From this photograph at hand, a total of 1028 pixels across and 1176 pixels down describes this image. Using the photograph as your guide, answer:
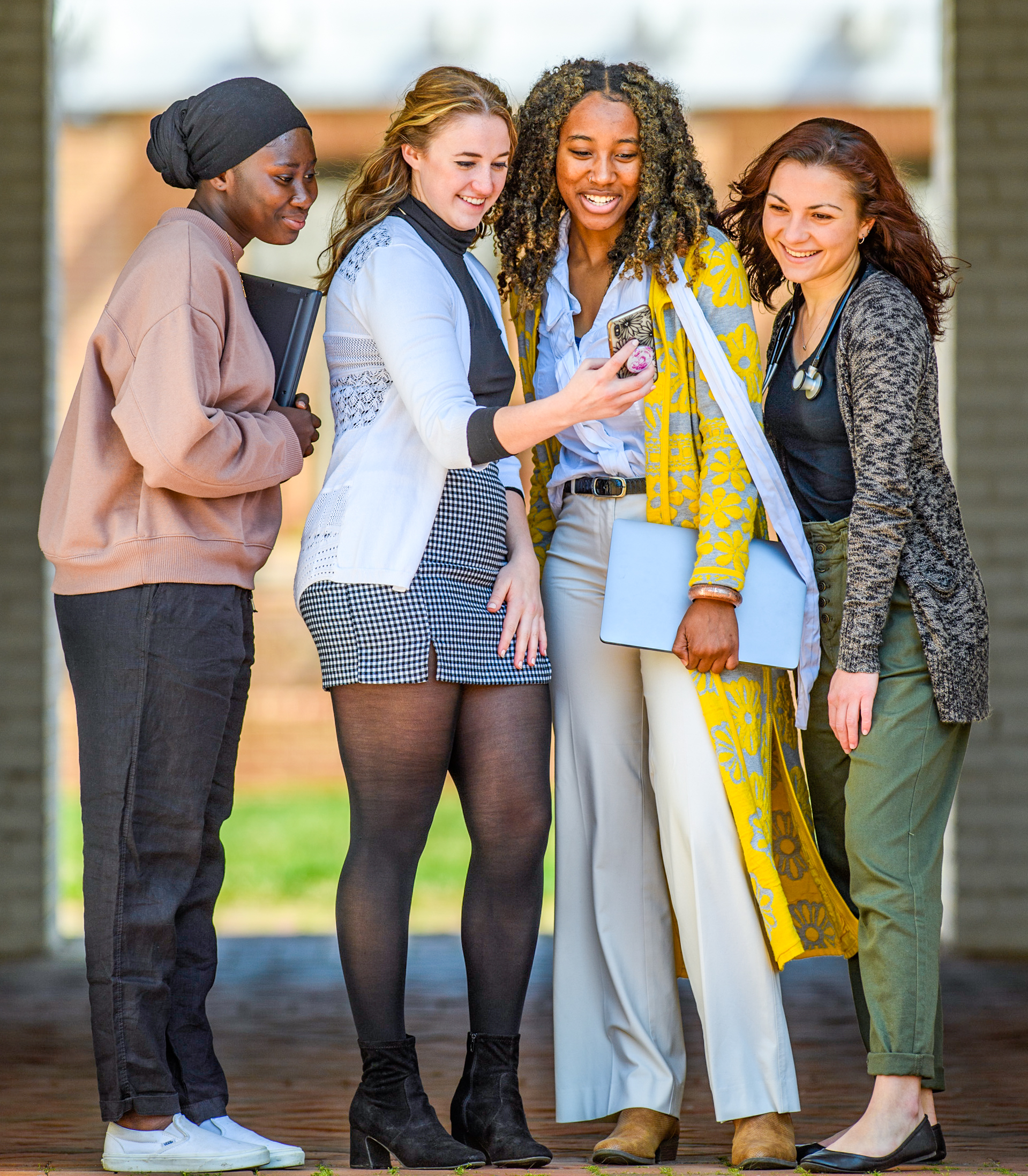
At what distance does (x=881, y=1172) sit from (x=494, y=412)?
1559 mm

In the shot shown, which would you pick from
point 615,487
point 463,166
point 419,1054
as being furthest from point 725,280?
point 419,1054

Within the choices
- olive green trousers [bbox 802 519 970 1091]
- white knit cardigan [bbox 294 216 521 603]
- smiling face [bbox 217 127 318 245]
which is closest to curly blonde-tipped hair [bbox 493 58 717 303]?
white knit cardigan [bbox 294 216 521 603]

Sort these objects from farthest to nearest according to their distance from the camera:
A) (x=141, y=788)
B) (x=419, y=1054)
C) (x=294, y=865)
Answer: (x=294, y=865) → (x=419, y=1054) → (x=141, y=788)

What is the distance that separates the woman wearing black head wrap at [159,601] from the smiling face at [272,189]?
5cm

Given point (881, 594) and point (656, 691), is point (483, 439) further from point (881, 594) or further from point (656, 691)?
point (881, 594)

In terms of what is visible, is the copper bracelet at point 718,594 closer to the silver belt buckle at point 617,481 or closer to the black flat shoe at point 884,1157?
the silver belt buckle at point 617,481

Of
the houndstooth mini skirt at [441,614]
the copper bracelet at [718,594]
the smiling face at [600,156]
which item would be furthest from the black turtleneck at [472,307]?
the copper bracelet at [718,594]

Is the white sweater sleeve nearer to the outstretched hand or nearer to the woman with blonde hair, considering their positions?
the woman with blonde hair

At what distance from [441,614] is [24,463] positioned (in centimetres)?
365

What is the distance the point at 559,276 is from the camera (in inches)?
127

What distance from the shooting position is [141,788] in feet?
8.98

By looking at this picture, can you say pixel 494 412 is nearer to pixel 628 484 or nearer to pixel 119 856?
pixel 628 484

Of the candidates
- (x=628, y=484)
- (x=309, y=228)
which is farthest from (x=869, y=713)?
(x=309, y=228)

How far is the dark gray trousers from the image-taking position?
2.72 meters
